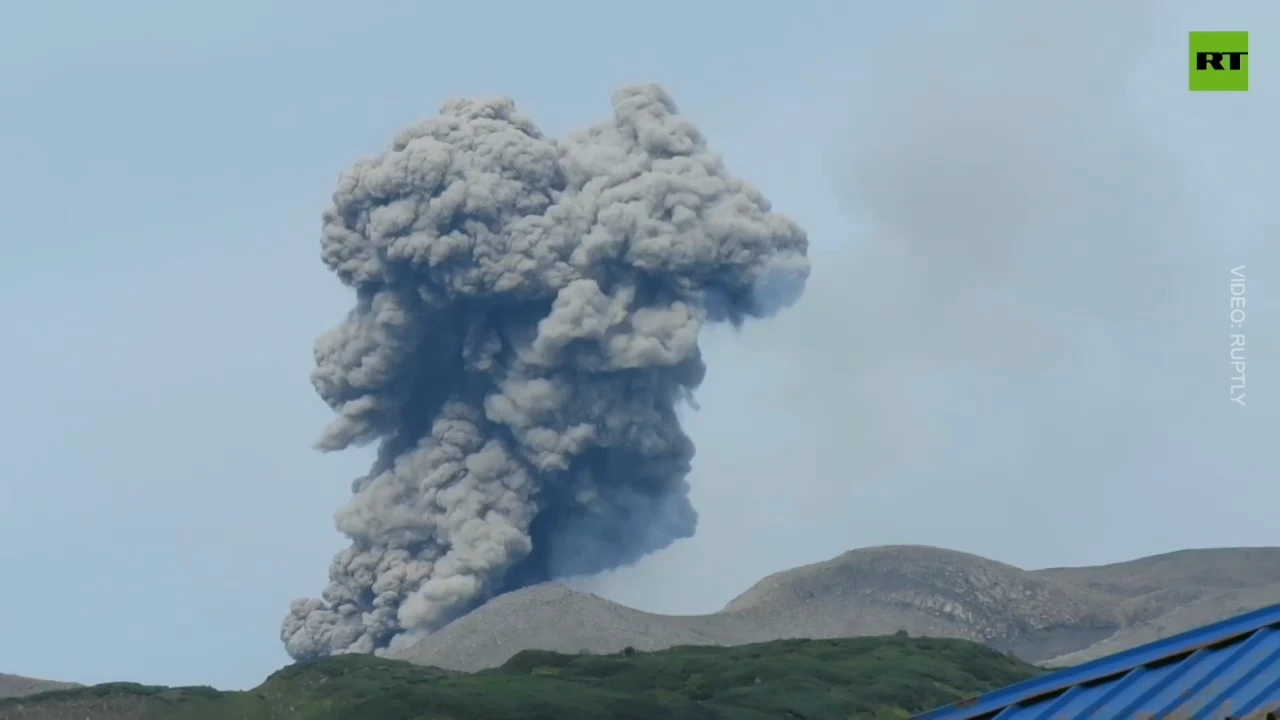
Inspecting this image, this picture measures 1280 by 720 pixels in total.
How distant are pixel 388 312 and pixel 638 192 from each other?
48.2 feet

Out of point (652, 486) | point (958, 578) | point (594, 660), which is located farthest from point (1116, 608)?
point (594, 660)

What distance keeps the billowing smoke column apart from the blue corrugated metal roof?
83.0 m

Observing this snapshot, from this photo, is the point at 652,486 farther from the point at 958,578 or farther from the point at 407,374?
the point at 958,578

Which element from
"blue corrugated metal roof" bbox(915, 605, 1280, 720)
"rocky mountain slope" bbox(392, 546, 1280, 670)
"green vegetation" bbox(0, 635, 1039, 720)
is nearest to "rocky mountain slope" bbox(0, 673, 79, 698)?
"rocky mountain slope" bbox(392, 546, 1280, 670)

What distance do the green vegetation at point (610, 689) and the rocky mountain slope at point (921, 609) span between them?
22468 mm

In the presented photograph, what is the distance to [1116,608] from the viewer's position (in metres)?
125

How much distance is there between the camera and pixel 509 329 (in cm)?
11038

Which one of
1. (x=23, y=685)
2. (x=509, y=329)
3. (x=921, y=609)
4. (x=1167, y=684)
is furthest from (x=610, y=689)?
(x=921, y=609)

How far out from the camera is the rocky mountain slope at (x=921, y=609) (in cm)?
10088

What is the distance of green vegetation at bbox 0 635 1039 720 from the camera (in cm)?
5707

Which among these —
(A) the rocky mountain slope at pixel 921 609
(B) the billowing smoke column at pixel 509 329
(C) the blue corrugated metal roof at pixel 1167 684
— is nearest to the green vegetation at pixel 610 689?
(A) the rocky mountain slope at pixel 921 609

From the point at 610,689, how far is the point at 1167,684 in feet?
137

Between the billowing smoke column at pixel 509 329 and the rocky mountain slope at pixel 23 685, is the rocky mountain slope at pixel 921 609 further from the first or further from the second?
the rocky mountain slope at pixel 23 685

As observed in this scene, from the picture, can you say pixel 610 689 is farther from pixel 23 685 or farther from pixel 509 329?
pixel 509 329
